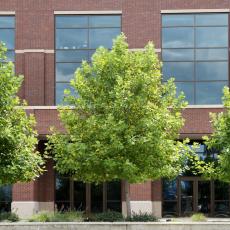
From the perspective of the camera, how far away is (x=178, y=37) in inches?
1383

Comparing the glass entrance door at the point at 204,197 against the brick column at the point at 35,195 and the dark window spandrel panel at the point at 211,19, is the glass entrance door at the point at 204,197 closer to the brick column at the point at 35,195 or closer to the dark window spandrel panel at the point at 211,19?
the brick column at the point at 35,195

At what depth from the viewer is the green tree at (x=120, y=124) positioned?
22.3 meters

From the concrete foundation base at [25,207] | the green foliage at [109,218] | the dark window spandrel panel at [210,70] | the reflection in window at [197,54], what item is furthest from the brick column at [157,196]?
the green foliage at [109,218]

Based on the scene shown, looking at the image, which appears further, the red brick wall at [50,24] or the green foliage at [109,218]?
the red brick wall at [50,24]

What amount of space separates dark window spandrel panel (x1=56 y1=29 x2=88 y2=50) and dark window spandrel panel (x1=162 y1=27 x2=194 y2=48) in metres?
4.50

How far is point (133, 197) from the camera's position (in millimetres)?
33750

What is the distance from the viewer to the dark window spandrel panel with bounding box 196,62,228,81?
3462cm

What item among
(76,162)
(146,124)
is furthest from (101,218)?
(146,124)

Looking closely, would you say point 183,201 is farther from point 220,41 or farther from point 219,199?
point 220,41

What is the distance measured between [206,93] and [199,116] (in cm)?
176

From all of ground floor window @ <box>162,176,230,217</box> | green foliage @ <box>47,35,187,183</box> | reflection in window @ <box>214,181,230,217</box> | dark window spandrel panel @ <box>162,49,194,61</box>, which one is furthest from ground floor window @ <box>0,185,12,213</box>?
green foliage @ <box>47,35,187,183</box>

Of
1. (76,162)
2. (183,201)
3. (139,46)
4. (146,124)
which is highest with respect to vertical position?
(139,46)

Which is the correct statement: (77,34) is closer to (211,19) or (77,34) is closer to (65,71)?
(65,71)

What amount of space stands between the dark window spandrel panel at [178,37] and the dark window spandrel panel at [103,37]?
2665 millimetres
